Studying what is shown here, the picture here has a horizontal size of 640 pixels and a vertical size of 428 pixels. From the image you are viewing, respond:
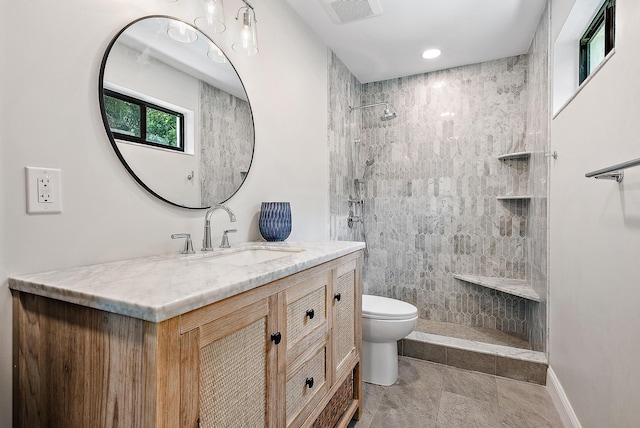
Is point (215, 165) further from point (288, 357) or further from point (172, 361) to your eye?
point (172, 361)

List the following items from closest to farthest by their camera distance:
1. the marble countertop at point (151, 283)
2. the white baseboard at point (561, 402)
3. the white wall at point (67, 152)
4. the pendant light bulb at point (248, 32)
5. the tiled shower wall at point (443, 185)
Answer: the marble countertop at point (151, 283) → the white wall at point (67, 152) → the pendant light bulb at point (248, 32) → the white baseboard at point (561, 402) → the tiled shower wall at point (443, 185)

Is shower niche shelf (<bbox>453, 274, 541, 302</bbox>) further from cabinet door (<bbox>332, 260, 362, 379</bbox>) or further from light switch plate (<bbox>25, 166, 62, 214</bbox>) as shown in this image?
light switch plate (<bbox>25, 166, 62, 214</bbox>)

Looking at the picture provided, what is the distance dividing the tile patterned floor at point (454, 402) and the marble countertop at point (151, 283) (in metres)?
1.24

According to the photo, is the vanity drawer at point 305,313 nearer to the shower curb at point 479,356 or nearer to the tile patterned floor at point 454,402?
the tile patterned floor at point 454,402

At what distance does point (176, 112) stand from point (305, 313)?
965 millimetres

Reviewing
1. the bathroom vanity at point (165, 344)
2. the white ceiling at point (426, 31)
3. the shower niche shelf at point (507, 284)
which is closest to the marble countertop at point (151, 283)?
the bathroom vanity at point (165, 344)

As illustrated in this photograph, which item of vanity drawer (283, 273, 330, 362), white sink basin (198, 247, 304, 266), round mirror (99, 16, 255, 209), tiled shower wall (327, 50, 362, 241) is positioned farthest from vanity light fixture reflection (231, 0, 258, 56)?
tiled shower wall (327, 50, 362, 241)

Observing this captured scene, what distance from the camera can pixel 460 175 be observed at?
300cm

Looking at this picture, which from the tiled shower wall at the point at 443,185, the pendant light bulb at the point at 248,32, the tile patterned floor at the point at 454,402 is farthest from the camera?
the tiled shower wall at the point at 443,185

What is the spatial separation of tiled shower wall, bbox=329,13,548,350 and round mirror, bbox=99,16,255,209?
1258 mm

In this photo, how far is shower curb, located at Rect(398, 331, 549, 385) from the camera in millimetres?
2115

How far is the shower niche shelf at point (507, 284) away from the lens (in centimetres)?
238


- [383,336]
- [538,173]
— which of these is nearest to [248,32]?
[383,336]

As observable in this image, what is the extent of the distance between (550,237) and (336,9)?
1980mm
